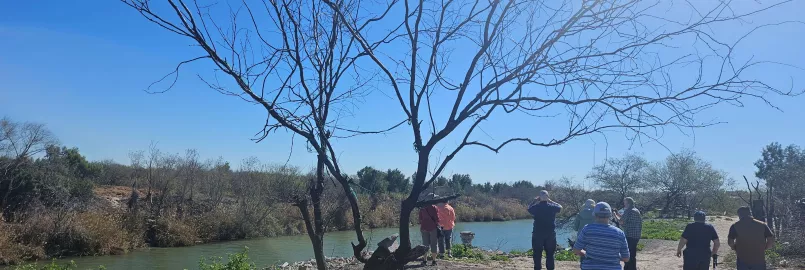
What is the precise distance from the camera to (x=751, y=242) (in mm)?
8219

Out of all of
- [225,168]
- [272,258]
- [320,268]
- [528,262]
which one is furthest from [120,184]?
[320,268]

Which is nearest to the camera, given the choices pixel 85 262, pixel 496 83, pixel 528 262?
pixel 496 83

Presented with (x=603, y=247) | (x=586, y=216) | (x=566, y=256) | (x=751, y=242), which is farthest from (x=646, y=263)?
(x=603, y=247)

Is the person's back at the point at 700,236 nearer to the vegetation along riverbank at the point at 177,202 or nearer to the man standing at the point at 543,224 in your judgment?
the man standing at the point at 543,224

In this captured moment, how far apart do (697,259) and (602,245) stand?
3.16m

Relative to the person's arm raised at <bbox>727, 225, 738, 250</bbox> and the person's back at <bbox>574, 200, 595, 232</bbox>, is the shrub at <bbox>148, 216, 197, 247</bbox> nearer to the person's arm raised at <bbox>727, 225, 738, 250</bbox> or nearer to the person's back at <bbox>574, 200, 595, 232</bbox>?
the person's back at <bbox>574, 200, 595, 232</bbox>

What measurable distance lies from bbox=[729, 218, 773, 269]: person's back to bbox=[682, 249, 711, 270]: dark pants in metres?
0.45

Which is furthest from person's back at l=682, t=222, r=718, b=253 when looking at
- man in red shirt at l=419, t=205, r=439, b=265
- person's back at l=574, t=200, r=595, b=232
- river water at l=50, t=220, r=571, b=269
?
river water at l=50, t=220, r=571, b=269

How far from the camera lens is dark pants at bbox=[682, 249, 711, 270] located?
329 inches

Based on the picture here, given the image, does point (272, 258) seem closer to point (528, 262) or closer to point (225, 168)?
point (528, 262)

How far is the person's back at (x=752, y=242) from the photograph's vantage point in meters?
8.20

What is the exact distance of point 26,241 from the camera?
22297 millimetres

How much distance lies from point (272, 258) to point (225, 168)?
15.6 metres

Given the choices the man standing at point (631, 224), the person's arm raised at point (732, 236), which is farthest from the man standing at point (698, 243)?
the man standing at point (631, 224)
